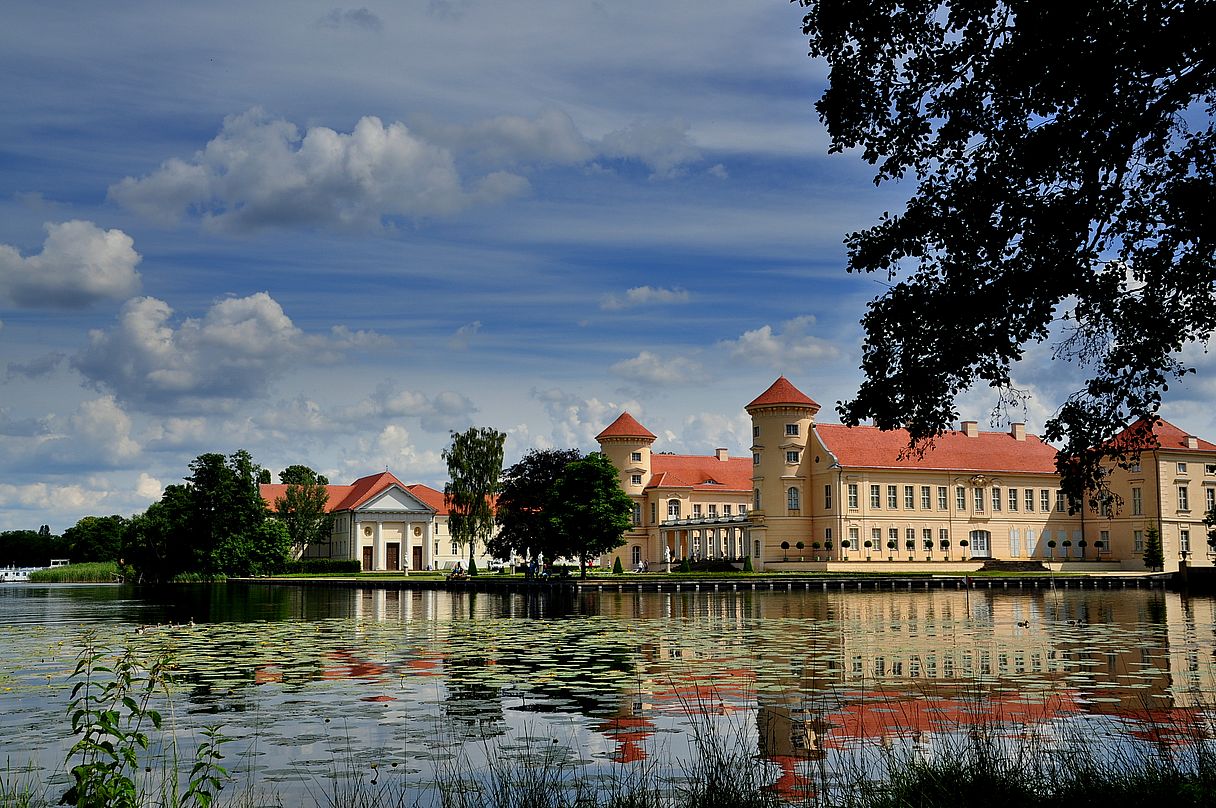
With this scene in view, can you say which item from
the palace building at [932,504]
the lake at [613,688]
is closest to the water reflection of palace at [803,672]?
the lake at [613,688]

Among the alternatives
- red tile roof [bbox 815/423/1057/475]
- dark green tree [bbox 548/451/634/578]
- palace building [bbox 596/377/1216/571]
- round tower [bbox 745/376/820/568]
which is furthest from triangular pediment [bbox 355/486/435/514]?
dark green tree [bbox 548/451/634/578]

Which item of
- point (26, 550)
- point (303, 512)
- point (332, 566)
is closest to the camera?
point (332, 566)

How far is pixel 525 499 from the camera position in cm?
8162

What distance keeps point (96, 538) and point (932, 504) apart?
101462mm

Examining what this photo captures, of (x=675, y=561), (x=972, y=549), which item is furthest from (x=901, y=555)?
(x=675, y=561)

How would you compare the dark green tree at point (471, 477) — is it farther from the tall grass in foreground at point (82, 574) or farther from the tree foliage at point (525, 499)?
the tall grass in foreground at point (82, 574)

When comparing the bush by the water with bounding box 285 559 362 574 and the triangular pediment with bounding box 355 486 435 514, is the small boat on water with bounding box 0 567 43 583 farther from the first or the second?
the triangular pediment with bounding box 355 486 435 514

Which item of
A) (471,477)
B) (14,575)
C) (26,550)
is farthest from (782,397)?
(26,550)

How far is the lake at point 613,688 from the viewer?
1135cm

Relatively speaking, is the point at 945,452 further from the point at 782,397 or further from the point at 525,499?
the point at 525,499

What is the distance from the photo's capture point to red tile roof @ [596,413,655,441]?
98.7 meters

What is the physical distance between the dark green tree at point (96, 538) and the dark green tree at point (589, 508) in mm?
82769

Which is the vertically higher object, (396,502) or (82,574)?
(396,502)

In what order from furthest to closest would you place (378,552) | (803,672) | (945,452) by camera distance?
(378,552)
(945,452)
(803,672)
